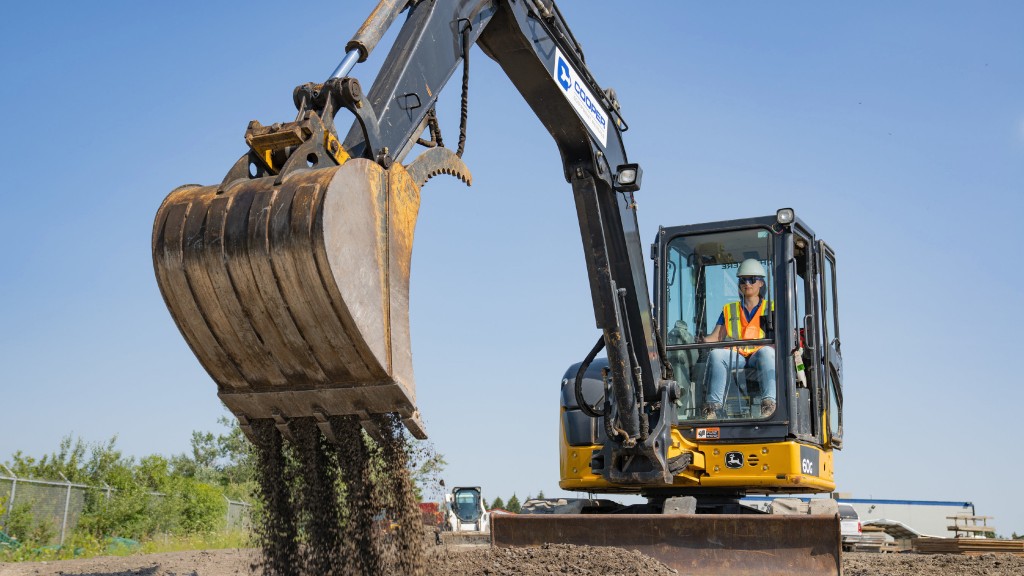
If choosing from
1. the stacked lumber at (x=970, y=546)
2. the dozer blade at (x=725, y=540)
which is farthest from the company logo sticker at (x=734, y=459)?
the stacked lumber at (x=970, y=546)

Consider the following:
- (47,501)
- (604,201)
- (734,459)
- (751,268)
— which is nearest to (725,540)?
(734,459)

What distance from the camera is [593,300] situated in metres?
6.42

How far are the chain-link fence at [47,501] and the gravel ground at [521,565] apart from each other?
4.67 m

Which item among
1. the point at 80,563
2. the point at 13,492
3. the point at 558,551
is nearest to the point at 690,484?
the point at 558,551

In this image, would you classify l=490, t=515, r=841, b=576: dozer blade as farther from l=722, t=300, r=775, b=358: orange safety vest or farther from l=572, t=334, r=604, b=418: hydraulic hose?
l=722, t=300, r=775, b=358: orange safety vest

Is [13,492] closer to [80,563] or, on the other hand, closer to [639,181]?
[80,563]

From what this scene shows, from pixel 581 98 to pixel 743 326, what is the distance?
2.12 metres

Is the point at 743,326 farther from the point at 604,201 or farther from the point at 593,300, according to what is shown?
the point at 604,201

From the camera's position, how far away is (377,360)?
3689 mm

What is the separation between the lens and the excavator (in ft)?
12.0

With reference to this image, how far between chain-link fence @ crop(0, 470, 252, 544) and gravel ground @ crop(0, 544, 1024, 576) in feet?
15.3

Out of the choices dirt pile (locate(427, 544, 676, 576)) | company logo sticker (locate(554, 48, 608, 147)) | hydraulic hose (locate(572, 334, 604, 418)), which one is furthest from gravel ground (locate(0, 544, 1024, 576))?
company logo sticker (locate(554, 48, 608, 147))

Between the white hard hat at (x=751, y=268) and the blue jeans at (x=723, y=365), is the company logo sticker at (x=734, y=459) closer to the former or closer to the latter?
the blue jeans at (x=723, y=365)

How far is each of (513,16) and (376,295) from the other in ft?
7.92
